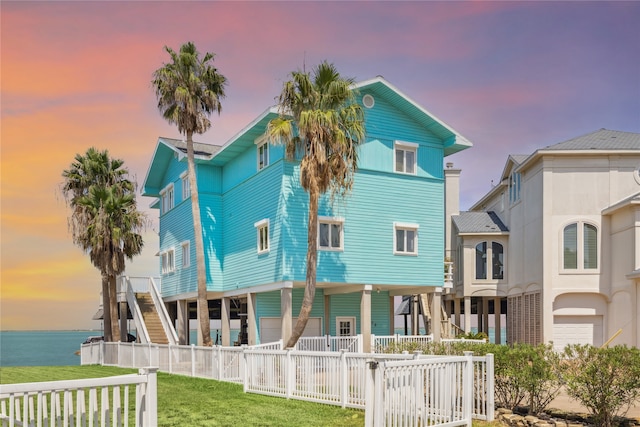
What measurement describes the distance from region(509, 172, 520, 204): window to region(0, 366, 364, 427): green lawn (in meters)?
20.5

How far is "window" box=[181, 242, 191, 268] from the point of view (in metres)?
31.5

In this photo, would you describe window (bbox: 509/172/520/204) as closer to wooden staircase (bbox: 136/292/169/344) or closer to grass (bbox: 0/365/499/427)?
wooden staircase (bbox: 136/292/169/344)

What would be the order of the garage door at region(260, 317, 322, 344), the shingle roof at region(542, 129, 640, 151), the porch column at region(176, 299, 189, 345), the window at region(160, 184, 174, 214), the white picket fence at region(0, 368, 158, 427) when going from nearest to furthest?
the white picket fence at region(0, 368, 158, 427) → the garage door at region(260, 317, 322, 344) → the shingle roof at region(542, 129, 640, 151) → the porch column at region(176, 299, 189, 345) → the window at region(160, 184, 174, 214)

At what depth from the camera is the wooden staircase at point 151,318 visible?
103 feet

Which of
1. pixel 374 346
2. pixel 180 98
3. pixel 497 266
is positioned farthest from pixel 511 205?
pixel 180 98

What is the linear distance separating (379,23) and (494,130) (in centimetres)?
1335

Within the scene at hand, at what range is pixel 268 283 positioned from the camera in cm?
2452

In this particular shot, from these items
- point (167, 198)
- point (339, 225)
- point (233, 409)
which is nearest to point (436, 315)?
point (339, 225)

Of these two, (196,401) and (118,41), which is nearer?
(196,401)

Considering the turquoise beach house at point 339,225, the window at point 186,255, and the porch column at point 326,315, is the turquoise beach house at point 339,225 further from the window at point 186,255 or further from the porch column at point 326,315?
the window at point 186,255

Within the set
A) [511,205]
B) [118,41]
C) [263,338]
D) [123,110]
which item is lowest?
[263,338]

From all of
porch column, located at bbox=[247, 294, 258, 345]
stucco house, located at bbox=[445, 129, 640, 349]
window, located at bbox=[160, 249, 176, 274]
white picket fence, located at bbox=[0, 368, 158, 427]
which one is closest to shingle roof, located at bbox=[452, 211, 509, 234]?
stucco house, located at bbox=[445, 129, 640, 349]

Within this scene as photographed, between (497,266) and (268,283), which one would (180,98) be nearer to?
(268,283)

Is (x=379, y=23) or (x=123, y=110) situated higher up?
(x=379, y=23)
